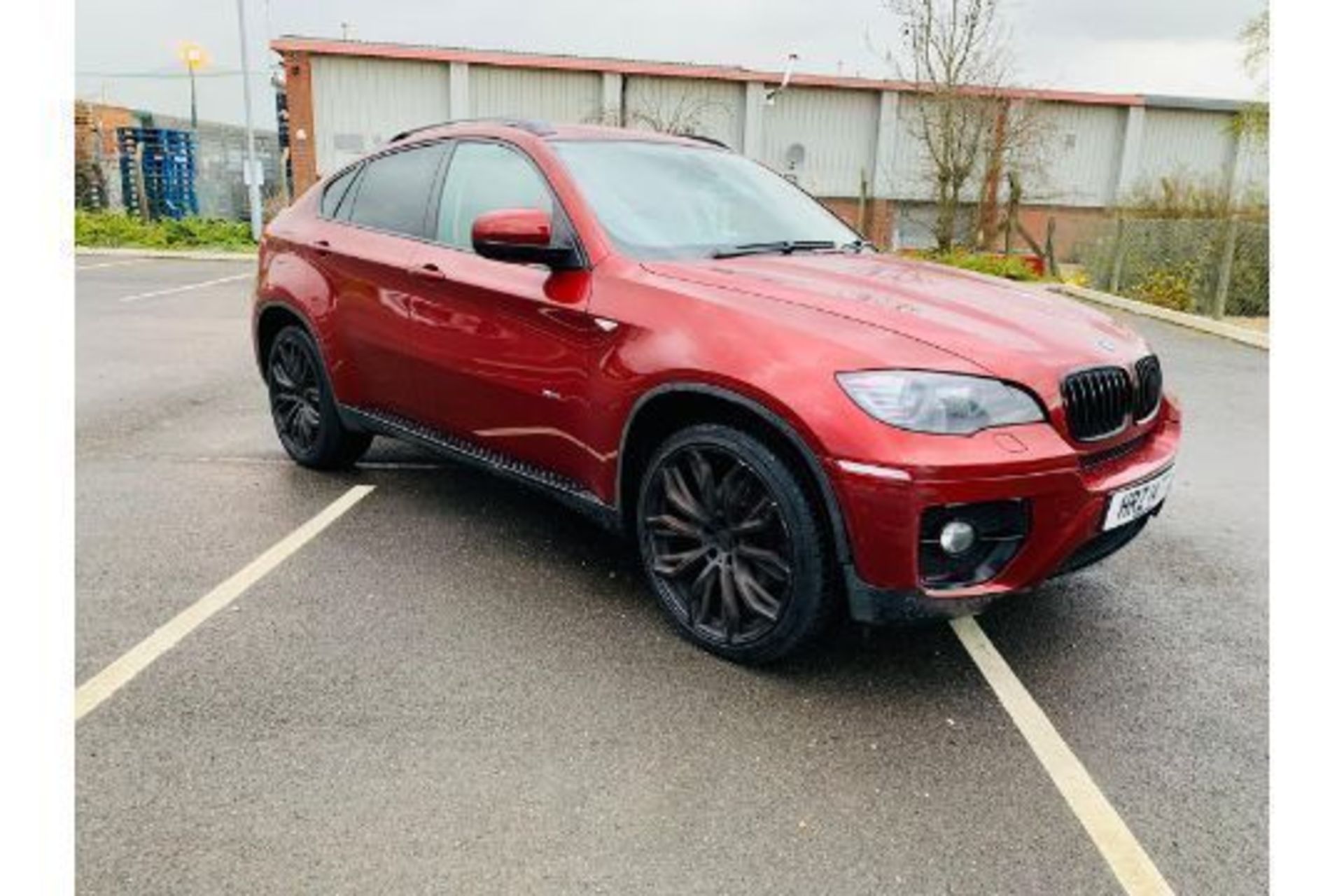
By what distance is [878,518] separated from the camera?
275 cm

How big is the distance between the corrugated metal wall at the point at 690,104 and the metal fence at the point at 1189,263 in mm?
12889

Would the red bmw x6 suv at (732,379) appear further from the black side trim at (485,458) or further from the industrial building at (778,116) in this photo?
the industrial building at (778,116)

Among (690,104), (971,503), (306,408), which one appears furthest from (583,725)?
(690,104)

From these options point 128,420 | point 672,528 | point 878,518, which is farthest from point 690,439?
point 128,420

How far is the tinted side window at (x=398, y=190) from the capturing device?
442 centimetres

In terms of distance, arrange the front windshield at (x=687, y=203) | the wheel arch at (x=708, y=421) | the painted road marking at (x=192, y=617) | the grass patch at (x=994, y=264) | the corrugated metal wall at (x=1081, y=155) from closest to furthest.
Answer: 1. the wheel arch at (x=708, y=421)
2. the painted road marking at (x=192, y=617)
3. the front windshield at (x=687, y=203)
4. the grass patch at (x=994, y=264)
5. the corrugated metal wall at (x=1081, y=155)

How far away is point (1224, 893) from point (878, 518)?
1158 mm

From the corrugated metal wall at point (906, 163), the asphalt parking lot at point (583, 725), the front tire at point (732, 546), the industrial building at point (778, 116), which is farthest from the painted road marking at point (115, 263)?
the corrugated metal wall at point (906, 163)

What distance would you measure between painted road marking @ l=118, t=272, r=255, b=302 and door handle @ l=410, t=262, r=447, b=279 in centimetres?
1006

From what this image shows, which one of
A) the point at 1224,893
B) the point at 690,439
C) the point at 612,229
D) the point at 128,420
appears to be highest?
the point at 612,229

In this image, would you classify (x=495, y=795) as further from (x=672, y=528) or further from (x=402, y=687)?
(x=672, y=528)

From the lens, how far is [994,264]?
17.7 m

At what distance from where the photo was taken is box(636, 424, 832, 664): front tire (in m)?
2.97

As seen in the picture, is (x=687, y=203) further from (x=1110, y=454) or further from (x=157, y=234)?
(x=157, y=234)
